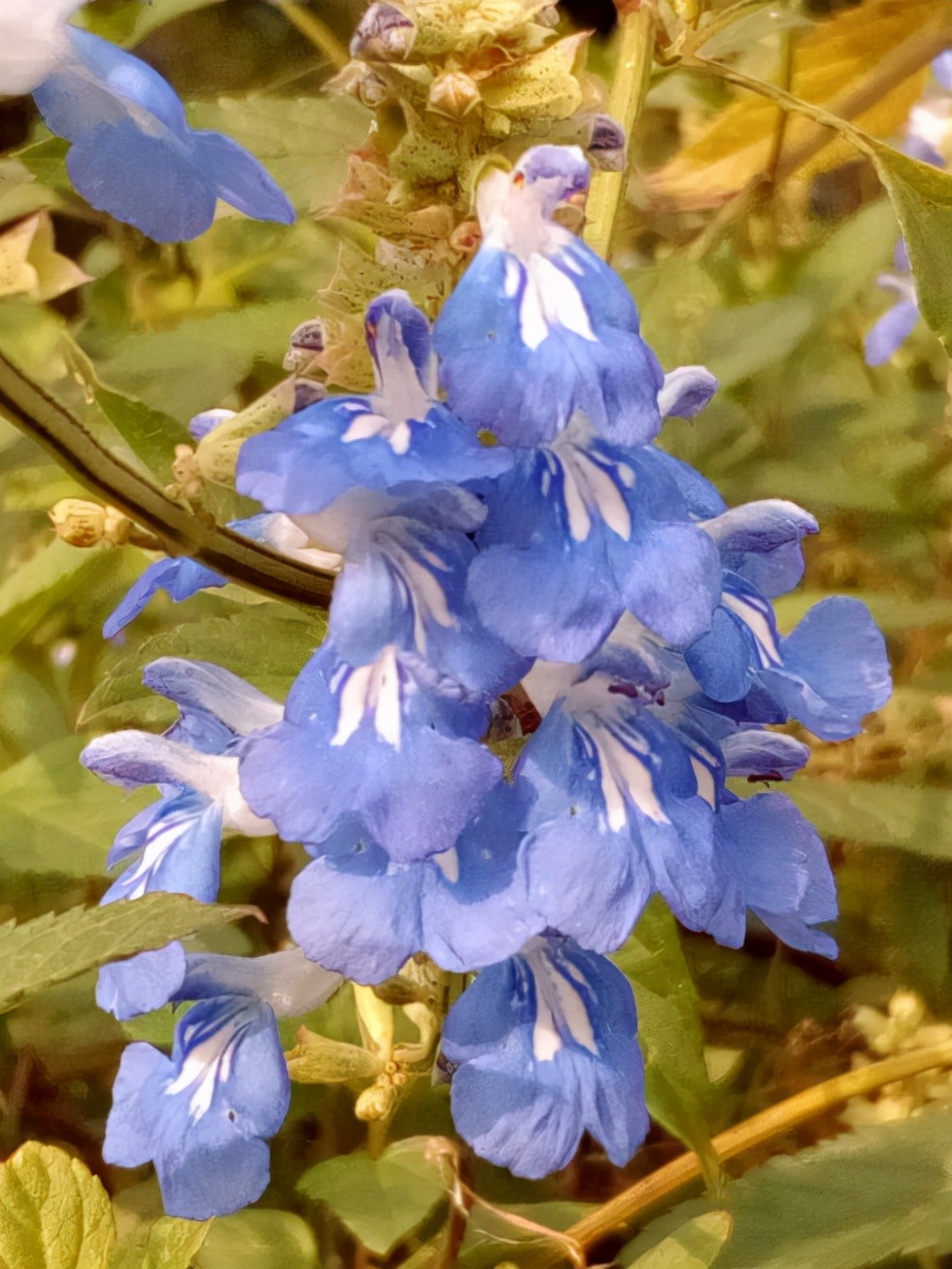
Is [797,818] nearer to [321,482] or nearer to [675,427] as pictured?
[321,482]

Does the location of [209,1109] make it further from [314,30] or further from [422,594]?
[314,30]

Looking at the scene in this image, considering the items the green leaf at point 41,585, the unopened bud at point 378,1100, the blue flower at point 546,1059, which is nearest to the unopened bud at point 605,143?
the blue flower at point 546,1059

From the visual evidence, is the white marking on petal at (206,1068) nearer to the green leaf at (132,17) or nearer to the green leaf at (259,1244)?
the green leaf at (259,1244)

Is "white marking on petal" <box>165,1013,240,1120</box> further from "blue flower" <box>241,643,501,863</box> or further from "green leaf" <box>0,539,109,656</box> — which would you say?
"green leaf" <box>0,539,109,656</box>

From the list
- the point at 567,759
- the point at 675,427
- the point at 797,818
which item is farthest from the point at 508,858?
the point at 675,427

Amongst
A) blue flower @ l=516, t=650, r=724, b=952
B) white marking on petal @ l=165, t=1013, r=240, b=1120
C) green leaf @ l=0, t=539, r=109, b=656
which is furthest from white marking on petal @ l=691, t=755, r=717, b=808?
green leaf @ l=0, t=539, r=109, b=656
